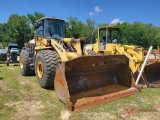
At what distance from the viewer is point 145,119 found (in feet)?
13.7

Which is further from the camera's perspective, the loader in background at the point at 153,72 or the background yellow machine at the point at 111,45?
the background yellow machine at the point at 111,45

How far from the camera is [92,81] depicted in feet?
19.0

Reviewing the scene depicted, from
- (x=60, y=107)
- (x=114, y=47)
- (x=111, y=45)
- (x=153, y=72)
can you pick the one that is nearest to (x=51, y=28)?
(x=114, y=47)

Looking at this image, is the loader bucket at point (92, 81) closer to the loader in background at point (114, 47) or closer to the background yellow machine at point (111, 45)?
the loader in background at point (114, 47)

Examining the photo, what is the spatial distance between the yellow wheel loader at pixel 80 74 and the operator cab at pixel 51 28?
0.35 ft

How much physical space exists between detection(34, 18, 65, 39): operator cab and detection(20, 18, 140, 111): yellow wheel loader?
4.3 inches

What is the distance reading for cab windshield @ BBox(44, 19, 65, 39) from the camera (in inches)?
291

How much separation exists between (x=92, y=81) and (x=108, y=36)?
4.73 metres

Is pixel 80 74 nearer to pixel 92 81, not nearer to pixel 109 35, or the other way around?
pixel 92 81

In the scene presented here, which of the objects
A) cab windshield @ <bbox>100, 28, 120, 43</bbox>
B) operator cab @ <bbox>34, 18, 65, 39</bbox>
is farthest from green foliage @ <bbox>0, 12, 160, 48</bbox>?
operator cab @ <bbox>34, 18, 65, 39</bbox>

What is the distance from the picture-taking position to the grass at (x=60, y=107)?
4277 millimetres

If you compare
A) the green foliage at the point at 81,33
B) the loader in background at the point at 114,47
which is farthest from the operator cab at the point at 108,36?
the green foliage at the point at 81,33

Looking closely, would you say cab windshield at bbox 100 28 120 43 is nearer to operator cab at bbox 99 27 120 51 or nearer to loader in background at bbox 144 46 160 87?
operator cab at bbox 99 27 120 51

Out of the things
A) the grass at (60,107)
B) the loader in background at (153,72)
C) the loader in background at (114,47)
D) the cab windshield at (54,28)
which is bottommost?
the grass at (60,107)
